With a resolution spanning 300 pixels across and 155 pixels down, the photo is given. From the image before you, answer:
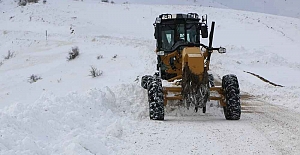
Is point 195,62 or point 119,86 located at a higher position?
point 195,62

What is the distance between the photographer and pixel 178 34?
35.4ft

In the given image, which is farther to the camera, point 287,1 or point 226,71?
point 287,1

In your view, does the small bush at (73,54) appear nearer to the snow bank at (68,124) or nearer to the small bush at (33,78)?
the small bush at (33,78)

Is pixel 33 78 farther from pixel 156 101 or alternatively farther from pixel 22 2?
pixel 22 2

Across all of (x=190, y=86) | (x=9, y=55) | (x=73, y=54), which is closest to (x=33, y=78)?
(x=73, y=54)

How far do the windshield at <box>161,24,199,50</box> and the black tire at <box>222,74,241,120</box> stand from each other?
6.90 ft

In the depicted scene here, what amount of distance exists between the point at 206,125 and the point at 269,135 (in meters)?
1.34

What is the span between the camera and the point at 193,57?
28.1 feet

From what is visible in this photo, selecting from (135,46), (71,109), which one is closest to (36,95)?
(71,109)

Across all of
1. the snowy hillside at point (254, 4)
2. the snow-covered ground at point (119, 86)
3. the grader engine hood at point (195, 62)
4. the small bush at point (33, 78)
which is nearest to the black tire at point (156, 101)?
the snow-covered ground at point (119, 86)

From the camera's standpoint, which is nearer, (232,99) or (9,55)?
(232,99)

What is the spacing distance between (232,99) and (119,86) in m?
3.30

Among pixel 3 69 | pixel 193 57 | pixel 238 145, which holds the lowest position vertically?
pixel 3 69

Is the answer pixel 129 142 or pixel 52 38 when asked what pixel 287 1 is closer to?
pixel 52 38
